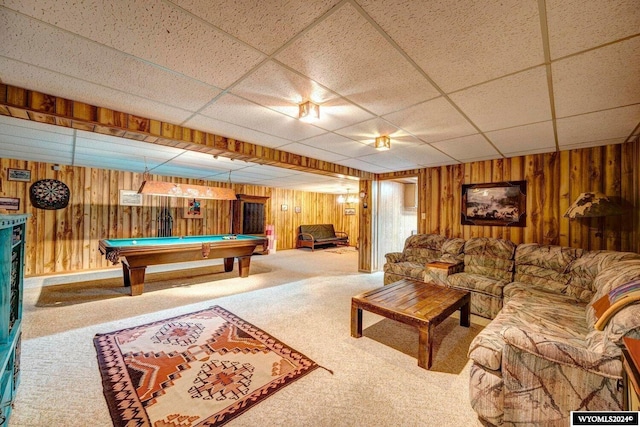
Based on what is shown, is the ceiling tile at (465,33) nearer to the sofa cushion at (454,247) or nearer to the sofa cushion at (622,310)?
the sofa cushion at (622,310)

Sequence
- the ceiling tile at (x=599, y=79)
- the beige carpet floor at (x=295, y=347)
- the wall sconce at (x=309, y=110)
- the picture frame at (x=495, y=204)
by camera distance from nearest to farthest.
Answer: the ceiling tile at (x=599, y=79) < the beige carpet floor at (x=295, y=347) < the wall sconce at (x=309, y=110) < the picture frame at (x=495, y=204)

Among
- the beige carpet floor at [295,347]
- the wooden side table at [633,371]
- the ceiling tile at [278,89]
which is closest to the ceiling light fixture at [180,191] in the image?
the beige carpet floor at [295,347]

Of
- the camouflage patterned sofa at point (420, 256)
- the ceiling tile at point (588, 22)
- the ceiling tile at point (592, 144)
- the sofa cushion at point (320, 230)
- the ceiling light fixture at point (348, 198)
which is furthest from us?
the ceiling light fixture at point (348, 198)

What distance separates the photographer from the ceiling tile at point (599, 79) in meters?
1.50

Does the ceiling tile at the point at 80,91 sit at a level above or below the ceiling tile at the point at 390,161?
below

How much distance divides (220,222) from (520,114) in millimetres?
7532

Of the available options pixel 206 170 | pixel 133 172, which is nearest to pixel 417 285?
pixel 206 170

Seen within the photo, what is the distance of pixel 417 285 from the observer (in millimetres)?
3338

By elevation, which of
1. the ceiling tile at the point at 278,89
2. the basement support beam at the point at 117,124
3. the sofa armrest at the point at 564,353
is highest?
the ceiling tile at the point at 278,89

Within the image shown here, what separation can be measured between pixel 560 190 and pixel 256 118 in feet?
14.6

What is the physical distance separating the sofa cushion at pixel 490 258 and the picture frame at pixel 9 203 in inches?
327

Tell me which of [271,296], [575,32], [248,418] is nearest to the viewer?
[575,32]

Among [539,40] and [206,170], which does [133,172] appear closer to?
[206,170]

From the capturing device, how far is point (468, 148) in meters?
3.65
